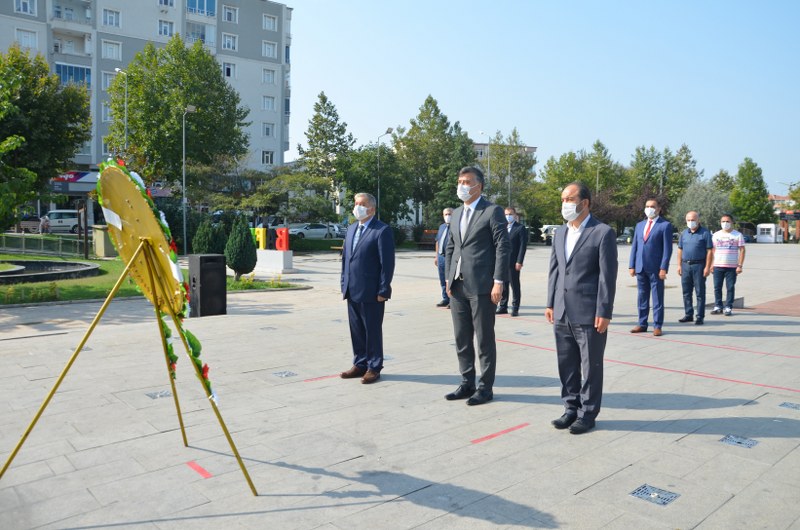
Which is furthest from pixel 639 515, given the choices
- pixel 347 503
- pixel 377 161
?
pixel 377 161

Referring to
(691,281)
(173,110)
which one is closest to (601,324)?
(691,281)

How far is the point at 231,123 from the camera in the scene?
44.1 metres

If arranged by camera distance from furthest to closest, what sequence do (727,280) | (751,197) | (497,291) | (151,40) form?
(751,197)
(151,40)
(727,280)
(497,291)

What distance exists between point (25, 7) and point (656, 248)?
55.9 m

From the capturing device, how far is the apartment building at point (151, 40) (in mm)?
50469

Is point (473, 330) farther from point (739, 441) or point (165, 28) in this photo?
point (165, 28)

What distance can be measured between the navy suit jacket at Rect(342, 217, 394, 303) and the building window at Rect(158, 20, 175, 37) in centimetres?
5697

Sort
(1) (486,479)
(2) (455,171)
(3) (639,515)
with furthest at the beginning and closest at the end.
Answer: (2) (455,171) < (1) (486,479) < (3) (639,515)

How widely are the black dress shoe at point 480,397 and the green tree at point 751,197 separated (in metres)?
91.6

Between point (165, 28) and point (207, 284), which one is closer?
point (207, 284)

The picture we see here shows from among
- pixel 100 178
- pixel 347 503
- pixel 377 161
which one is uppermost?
pixel 377 161

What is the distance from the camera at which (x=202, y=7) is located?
57.7 metres

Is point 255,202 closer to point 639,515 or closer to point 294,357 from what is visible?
point 294,357

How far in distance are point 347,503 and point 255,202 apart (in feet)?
105
